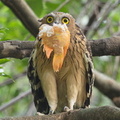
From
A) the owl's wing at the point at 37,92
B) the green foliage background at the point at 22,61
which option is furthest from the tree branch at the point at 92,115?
the green foliage background at the point at 22,61

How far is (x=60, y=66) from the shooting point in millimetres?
3154

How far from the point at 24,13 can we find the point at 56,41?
83cm

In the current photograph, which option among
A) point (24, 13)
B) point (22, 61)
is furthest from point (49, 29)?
point (22, 61)

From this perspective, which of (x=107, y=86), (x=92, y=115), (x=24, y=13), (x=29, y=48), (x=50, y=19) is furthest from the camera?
(x=107, y=86)

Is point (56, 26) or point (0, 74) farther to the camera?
point (56, 26)

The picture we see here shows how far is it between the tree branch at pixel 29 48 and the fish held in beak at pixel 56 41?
29 cm

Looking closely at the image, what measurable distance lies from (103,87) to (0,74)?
2499 millimetres

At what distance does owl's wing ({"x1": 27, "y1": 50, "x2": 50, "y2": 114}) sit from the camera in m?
3.47

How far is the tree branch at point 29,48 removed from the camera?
10.5 ft

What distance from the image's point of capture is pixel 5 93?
5.72m

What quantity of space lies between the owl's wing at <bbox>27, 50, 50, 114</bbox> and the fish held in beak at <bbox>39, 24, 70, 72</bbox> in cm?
39

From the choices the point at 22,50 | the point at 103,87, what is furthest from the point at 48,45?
the point at 103,87

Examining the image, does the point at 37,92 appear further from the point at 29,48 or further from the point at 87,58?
the point at 87,58

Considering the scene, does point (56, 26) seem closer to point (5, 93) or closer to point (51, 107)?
point (51, 107)
